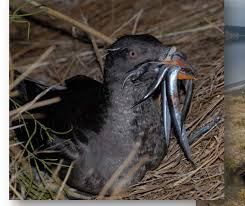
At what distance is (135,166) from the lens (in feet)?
7.55

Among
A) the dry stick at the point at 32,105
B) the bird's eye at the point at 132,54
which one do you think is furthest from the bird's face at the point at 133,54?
the dry stick at the point at 32,105

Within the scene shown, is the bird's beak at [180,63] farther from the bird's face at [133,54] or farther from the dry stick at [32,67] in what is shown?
the dry stick at [32,67]

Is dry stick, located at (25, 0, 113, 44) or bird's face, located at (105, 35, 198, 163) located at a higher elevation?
dry stick, located at (25, 0, 113, 44)

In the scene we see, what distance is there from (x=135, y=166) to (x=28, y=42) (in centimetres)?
63

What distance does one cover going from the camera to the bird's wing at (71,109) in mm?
2301

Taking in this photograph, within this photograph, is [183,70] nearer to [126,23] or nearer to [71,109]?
[126,23]

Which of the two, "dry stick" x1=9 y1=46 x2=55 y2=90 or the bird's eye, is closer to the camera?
the bird's eye

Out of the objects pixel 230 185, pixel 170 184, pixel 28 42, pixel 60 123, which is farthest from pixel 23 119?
pixel 230 185

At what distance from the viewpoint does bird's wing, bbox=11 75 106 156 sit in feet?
7.55

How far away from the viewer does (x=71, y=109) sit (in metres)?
2.31

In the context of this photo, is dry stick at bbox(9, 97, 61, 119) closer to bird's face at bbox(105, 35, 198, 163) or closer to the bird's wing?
the bird's wing

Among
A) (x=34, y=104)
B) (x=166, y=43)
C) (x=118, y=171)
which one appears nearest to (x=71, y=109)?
(x=34, y=104)

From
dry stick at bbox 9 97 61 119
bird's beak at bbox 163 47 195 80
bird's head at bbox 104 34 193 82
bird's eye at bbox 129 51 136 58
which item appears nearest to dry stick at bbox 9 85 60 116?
dry stick at bbox 9 97 61 119

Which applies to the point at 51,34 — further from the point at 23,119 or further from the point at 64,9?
the point at 23,119
